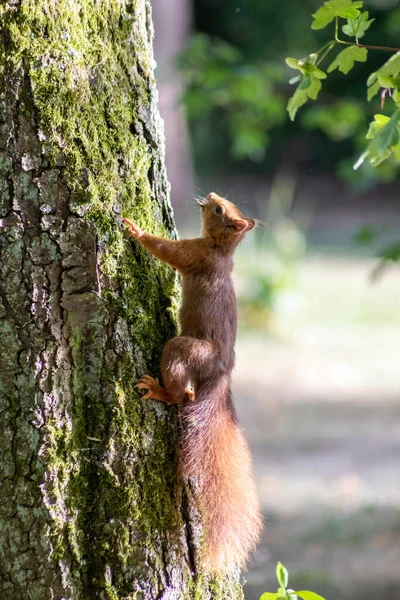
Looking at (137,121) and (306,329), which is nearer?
(137,121)

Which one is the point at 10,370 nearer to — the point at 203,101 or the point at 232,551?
the point at 232,551

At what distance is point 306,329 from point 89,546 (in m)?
7.99

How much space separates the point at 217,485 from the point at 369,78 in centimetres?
109

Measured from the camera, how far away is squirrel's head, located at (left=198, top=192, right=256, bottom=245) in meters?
2.79

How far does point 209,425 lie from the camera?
2150 mm

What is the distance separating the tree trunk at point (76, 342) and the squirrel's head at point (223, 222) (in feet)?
2.22

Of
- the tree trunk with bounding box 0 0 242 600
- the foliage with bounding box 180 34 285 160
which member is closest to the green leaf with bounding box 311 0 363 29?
the tree trunk with bounding box 0 0 242 600

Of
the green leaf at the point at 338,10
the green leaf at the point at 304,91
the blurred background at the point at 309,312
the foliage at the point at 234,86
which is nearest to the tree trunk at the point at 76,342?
the green leaf at the point at 304,91

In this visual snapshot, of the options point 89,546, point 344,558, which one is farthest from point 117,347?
point 344,558

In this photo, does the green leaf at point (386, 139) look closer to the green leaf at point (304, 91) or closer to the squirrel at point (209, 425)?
the green leaf at point (304, 91)

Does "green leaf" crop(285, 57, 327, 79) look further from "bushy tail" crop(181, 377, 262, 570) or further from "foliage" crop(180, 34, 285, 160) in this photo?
"foliage" crop(180, 34, 285, 160)

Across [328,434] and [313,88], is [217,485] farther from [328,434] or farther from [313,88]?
[328,434]

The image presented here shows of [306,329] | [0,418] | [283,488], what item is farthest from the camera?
[306,329]

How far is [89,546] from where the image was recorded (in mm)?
2014
